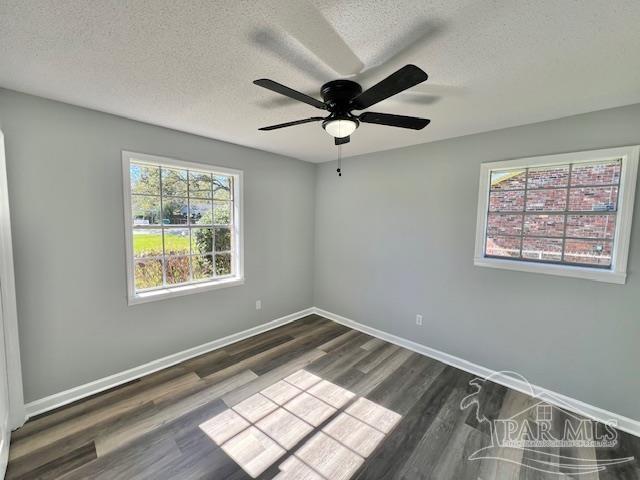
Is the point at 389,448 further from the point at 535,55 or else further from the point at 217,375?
the point at 535,55

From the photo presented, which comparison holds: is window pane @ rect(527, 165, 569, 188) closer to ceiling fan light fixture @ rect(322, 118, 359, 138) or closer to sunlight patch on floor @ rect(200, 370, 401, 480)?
ceiling fan light fixture @ rect(322, 118, 359, 138)

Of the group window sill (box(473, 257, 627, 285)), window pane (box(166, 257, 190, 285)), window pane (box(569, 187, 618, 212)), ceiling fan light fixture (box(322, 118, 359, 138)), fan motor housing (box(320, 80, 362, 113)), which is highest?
fan motor housing (box(320, 80, 362, 113))

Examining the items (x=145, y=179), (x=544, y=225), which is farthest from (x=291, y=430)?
(x=544, y=225)

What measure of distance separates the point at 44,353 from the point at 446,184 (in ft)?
13.1

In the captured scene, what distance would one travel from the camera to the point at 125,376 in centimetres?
242

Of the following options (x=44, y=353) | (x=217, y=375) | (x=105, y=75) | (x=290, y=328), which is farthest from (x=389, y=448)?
(x=105, y=75)

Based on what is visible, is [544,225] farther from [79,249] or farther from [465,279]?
[79,249]

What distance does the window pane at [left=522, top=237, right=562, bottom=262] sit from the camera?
229cm

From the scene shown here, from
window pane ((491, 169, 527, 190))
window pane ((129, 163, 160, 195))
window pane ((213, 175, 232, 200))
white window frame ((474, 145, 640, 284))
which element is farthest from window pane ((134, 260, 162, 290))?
window pane ((491, 169, 527, 190))

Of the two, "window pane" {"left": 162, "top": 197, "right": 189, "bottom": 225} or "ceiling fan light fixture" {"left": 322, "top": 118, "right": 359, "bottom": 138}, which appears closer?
"ceiling fan light fixture" {"left": 322, "top": 118, "right": 359, "bottom": 138}

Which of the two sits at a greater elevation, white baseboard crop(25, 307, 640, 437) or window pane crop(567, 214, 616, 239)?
window pane crop(567, 214, 616, 239)

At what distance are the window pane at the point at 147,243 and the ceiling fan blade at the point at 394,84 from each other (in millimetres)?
2333

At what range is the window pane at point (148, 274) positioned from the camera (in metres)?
2.55

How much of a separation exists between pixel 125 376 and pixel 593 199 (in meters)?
4.45
